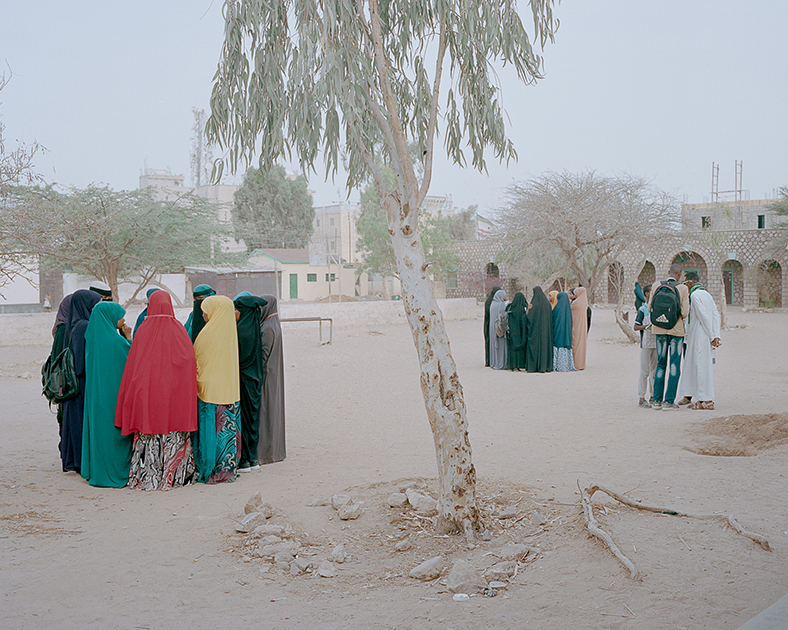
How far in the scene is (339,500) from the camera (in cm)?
Result: 449

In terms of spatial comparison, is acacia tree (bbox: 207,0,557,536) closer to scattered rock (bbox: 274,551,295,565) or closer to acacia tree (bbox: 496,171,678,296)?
scattered rock (bbox: 274,551,295,565)

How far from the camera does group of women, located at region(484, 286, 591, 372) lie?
1183cm

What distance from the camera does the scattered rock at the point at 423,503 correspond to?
424 centimetres

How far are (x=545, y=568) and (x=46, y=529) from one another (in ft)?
10.1

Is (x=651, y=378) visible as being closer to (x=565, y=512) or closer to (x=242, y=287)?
(x=565, y=512)

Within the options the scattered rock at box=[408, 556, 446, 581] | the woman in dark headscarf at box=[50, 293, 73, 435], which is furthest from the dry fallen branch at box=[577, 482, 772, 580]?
the woman in dark headscarf at box=[50, 293, 73, 435]

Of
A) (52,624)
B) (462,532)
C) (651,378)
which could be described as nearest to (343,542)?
(462,532)

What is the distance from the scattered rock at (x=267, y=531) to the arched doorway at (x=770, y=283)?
33.5 m

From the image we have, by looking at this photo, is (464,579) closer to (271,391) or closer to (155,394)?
(155,394)

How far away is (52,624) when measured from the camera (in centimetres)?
290

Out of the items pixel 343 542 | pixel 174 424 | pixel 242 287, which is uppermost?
pixel 242 287

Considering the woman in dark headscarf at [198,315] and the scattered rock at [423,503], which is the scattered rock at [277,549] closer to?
the scattered rock at [423,503]

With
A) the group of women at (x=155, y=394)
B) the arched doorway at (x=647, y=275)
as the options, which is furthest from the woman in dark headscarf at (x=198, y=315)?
the arched doorway at (x=647, y=275)

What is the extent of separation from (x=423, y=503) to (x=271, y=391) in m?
2.06
